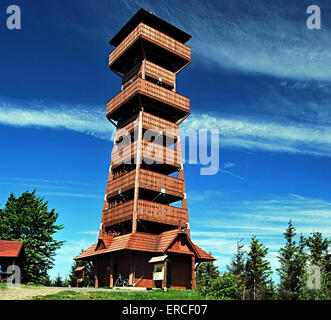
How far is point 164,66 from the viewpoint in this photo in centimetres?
4438

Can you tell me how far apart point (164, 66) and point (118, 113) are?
8.54 meters

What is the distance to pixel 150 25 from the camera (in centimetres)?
4284

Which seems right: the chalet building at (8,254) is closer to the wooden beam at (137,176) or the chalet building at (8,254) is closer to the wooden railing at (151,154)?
the wooden beam at (137,176)

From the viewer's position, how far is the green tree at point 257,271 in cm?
5132

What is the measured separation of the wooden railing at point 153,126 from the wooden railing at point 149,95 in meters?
2.21

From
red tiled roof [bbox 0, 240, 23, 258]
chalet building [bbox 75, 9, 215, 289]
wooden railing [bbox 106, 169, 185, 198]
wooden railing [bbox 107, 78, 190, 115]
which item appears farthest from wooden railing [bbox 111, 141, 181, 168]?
red tiled roof [bbox 0, 240, 23, 258]

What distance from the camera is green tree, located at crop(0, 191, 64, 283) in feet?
142

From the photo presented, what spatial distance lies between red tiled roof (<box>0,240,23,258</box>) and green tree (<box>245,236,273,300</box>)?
3241 cm

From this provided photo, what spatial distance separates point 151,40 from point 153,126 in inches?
405

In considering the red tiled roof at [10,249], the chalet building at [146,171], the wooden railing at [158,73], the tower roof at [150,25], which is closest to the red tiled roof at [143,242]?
the chalet building at [146,171]
